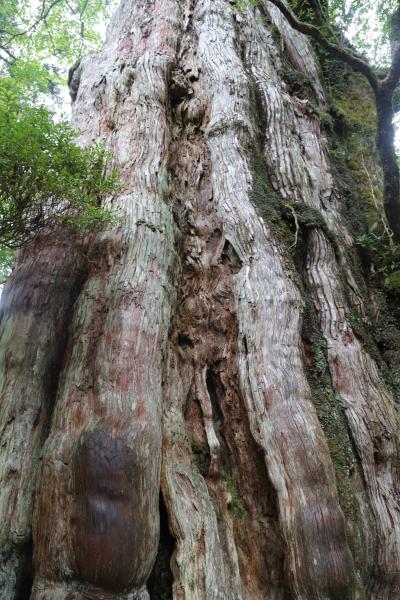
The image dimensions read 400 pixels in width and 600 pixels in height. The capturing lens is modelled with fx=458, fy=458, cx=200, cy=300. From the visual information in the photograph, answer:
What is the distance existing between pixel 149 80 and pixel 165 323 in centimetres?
278

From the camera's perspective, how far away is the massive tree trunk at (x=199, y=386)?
7.38 feet

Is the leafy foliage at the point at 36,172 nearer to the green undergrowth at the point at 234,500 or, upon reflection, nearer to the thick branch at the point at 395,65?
the green undergrowth at the point at 234,500

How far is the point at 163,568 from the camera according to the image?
2.46 m

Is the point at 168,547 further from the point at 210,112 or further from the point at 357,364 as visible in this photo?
the point at 210,112

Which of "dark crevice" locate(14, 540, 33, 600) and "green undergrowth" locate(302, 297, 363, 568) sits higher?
"green undergrowth" locate(302, 297, 363, 568)

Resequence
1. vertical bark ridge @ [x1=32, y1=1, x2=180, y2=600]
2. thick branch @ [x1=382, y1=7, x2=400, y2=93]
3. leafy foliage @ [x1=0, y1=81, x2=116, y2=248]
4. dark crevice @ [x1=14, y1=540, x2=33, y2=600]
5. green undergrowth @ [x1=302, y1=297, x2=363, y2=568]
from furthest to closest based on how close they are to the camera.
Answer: thick branch @ [x1=382, y1=7, x2=400, y2=93] → green undergrowth @ [x1=302, y1=297, x2=363, y2=568] → leafy foliage @ [x1=0, y1=81, x2=116, y2=248] → dark crevice @ [x1=14, y1=540, x2=33, y2=600] → vertical bark ridge @ [x1=32, y1=1, x2=180, y2=600]

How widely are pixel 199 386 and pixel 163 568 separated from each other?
1.12 meters

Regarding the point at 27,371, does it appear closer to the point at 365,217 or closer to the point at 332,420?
the point at 332,420

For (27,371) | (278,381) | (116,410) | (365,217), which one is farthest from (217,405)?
(365,217)

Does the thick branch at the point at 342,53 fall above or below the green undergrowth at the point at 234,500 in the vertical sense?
above

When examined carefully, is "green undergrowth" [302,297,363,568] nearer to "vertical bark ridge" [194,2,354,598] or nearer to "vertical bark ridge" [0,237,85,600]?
"vertical bark ridge" [194,2,354,598]

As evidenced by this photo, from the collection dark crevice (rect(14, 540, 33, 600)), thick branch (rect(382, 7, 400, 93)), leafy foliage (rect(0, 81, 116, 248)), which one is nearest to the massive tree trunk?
dark crevice (rect(14, 540, 33, 600))

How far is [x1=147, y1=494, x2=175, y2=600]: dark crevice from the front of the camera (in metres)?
2.41

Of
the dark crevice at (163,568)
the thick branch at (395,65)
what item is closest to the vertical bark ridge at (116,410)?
the dark crevice at (163,568)
